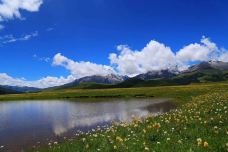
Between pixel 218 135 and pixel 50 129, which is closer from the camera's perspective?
pixel 218 135

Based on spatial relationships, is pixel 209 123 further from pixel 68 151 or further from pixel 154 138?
pixel 68 151

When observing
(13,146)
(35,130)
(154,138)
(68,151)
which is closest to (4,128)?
(35,130)

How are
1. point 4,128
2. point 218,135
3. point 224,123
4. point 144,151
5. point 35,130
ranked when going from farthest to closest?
point 4,128 < point 35,130 < point 224,123 < point 218,135 < point 144,151

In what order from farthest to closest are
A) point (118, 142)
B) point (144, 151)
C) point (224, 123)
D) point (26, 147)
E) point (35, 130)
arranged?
point (35, 130), point (26, 147), point (224, 123), point (118, 142), point (144, 151)

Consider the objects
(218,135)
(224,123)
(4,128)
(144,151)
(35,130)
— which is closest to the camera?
(144,151)

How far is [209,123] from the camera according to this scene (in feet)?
58.4

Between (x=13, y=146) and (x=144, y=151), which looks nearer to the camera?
(x=144, y=151)

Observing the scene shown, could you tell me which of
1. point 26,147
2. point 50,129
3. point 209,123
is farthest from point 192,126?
point 50,129

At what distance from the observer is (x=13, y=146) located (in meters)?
25.2

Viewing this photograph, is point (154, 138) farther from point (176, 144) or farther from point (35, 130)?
point (35, 130)

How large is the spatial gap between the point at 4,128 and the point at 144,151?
27154 millimetres

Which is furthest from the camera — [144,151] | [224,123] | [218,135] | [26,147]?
[26,147]

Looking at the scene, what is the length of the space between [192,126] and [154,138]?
10.4ft

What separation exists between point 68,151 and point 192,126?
19.9 ft
